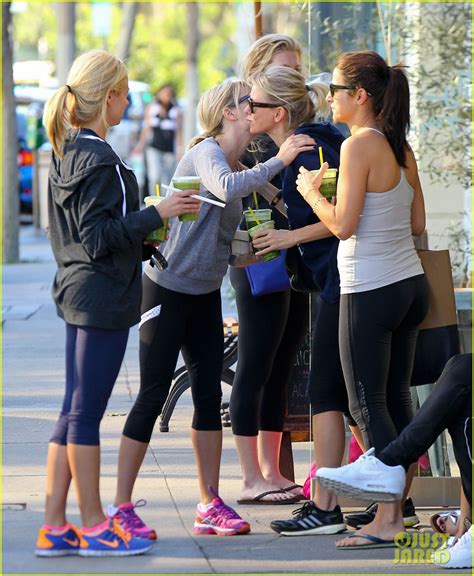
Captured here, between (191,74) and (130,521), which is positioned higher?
(191,74)

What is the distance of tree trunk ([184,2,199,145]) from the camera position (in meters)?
30.1

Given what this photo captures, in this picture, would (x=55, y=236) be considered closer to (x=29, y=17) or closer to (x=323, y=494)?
(x=323, y=494)

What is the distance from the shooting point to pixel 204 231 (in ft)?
16.8

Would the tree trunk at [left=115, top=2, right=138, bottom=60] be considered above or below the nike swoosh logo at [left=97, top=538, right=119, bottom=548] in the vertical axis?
above

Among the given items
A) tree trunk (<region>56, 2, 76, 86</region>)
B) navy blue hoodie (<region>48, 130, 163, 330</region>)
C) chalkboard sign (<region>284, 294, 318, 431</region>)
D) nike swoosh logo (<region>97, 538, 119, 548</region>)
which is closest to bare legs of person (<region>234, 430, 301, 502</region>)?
chalkboard sign (<region>284, 294, 318, 431</region>)

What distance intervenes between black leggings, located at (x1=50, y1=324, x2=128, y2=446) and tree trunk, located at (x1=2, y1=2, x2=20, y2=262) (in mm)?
10219

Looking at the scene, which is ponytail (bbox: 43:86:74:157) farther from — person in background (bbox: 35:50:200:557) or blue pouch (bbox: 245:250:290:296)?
blue pouch (bbox: 245:250:290:296)

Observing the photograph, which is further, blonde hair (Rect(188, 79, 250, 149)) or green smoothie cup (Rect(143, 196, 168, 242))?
blonde hair (Rect(188, 79, 250, 149))

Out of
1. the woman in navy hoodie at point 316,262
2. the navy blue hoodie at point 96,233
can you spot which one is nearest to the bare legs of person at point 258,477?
the woman in navy hoodie at point 316,262

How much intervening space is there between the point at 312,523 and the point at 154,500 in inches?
33.0

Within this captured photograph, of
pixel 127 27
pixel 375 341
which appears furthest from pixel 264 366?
pixel 127 27

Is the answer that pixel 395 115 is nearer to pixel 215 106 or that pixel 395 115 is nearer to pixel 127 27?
pixel 215 106

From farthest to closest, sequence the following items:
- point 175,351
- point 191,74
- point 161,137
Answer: point 191,74, point 161,137, point 175,351

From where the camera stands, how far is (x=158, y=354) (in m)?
5.07
